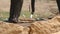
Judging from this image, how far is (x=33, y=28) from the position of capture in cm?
110

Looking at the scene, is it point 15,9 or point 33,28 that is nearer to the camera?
point 33,28

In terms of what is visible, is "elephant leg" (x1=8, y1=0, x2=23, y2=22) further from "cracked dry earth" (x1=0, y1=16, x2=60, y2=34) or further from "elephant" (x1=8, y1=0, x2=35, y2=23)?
"cracked dry earth" (x1=0, y1=16, x2=60, y2=34)

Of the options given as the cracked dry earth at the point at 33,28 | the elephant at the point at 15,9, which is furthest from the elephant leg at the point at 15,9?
the cracked dry earth at the point at 33,28

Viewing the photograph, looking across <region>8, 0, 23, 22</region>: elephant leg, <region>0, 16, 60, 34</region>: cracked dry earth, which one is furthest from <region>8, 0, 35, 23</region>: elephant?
<region>0, 16, 60, 34</region>: cracked dry earth

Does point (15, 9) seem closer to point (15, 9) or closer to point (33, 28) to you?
point (15, 9)

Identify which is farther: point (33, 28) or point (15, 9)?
point (15, 9)

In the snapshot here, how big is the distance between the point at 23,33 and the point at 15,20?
206 millimetres

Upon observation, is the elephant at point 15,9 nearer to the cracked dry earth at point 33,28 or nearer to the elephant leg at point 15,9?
the elephant leg at point 15,9

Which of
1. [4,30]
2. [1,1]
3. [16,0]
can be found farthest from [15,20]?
[1,1]

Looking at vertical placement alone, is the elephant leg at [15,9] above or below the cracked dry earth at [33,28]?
above

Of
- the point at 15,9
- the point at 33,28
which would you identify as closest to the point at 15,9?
the point at 15,9

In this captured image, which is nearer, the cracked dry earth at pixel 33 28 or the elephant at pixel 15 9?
the cracked dry earth at pixel 33 28

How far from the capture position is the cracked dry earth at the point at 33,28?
106 cm

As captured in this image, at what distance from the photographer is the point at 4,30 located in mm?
1055
